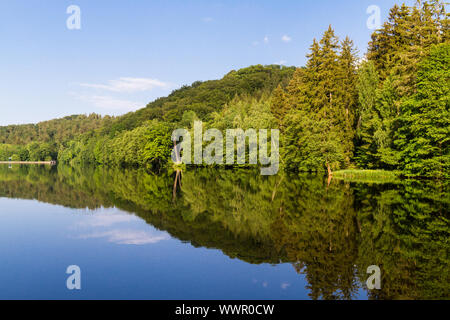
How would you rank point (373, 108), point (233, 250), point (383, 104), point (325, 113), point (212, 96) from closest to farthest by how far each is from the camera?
point (233, 250), point (383, 104), point (373, 108), point (325, 113), point (212, 96)

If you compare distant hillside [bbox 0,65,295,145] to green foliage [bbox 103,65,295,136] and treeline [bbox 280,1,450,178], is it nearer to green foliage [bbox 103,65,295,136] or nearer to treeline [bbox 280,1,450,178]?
green foliage [bbox 103,65,295,136]

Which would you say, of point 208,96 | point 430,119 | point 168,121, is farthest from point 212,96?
point 430,119

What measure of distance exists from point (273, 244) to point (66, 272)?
5871mm

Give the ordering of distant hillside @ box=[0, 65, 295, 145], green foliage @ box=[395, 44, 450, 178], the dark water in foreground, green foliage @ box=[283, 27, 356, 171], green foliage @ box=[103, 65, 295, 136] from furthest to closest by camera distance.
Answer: distant hillside @ box=[0, 65, 295, 145] → green foliage @ box=[103, 65, 295, 136] → green foliage @ box=[283, 27, 356, 171] → green foliage @ box=[395, 44, 450, 178] → the dark water in foreground

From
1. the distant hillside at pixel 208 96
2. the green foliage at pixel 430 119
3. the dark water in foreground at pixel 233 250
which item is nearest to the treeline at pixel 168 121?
the distant hillside at pixel 208 96

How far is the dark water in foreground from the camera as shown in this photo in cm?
728

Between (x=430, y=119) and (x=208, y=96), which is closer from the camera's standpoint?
(x=430, y=119)

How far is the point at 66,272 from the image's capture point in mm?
8633

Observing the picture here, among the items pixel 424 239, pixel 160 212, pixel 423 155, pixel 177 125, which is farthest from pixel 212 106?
pixel 424 239

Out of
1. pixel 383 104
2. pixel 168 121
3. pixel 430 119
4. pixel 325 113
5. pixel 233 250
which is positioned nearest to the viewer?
pixel 233 250

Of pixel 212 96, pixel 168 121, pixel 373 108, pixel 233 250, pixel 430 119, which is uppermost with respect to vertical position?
pixel 212 96

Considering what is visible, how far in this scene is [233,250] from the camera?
10.4 meters

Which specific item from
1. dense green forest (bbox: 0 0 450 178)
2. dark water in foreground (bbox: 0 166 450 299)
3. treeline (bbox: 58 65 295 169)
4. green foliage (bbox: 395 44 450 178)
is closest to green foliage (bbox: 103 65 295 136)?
treeline (bbox: 58 65 295 169)

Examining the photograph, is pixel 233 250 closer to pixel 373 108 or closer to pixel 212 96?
pixel 373 108
